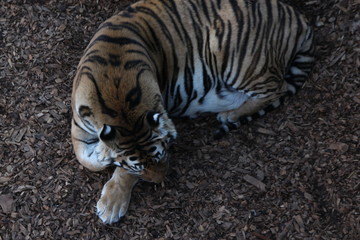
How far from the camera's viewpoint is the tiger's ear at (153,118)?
296 cm

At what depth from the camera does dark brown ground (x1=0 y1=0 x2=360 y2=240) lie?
3512 millimetres

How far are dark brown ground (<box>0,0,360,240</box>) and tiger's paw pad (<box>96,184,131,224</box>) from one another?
73 mm

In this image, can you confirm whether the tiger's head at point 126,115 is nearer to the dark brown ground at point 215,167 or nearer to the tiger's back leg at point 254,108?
the dark brown ground at point 215,167

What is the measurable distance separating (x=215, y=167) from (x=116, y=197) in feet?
2.51

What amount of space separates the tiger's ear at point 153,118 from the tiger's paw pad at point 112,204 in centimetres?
72

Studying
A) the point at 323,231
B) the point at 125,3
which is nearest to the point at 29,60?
the point at 125,3

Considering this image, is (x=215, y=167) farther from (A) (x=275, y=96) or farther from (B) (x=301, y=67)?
(B) (x=301, y=67)

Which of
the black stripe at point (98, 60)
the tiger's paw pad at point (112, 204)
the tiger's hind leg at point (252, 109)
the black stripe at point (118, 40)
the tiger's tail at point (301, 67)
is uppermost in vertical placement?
the black stripe at point (118, 40)

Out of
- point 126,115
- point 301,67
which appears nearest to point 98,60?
point 126,115

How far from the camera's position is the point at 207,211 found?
358 centimetres

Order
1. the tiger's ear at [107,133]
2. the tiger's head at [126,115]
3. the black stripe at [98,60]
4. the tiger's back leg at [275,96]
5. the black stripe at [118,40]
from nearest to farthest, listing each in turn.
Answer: the tiger's ear at [107,133] → the tiger's head at [126,115] → the black stripe at [98,60] → the black stripe at [118,40] → the tiger's back leg at [275,96]

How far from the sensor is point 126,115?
304 centimetres

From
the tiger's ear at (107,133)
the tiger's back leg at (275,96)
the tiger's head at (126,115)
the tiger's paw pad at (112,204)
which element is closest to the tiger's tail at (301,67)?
the tiger's back leg at (275,96)

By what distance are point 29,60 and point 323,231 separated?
2.71 meters
